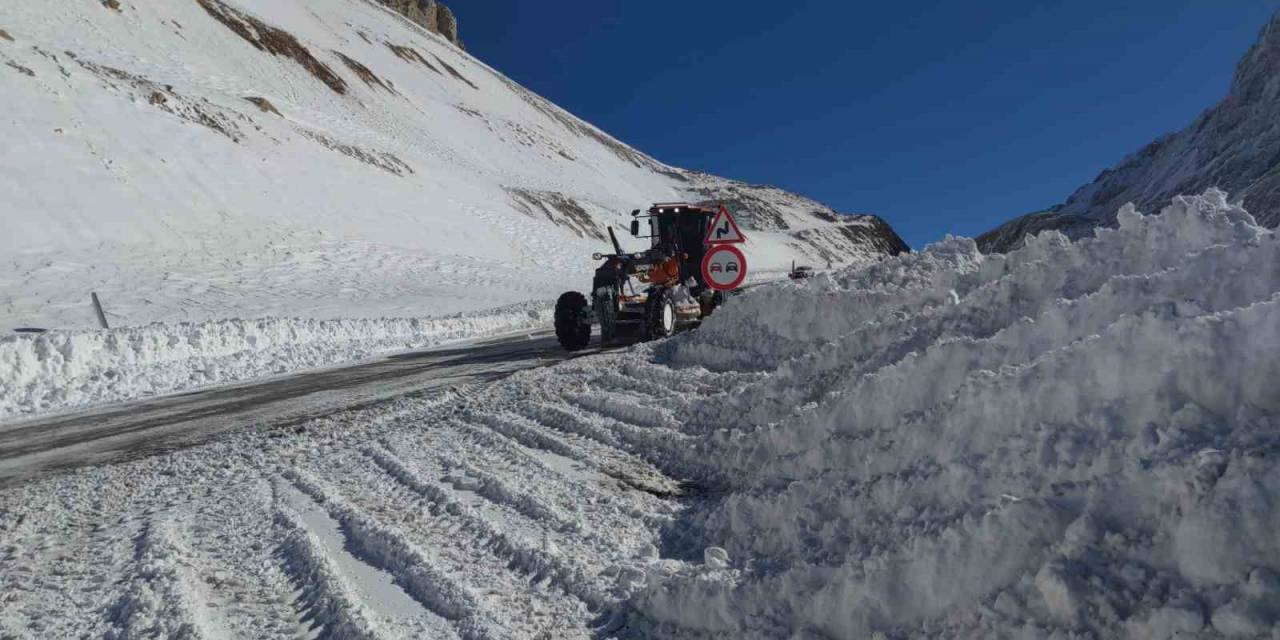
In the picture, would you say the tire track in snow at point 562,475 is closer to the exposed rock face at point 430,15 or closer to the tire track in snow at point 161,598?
the tire track in snow at point 161,598

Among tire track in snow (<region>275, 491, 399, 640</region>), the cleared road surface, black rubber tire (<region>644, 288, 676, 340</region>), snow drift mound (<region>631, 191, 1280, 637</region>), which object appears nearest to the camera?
snow drift mound (<region>631, 191, 1280, 637</region>)

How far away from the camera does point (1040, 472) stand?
3.00m

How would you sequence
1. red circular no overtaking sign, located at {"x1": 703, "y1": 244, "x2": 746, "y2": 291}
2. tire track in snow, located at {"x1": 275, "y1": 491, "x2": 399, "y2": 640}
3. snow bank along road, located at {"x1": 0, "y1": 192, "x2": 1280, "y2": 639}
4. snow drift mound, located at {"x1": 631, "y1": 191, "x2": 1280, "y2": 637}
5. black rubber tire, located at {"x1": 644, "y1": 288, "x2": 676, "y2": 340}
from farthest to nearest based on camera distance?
black rubber tire, located at {"x1": 644, "y1": 288, "x2": 676, "y2": 340} < red circular no overtaking sign, located at {"x1": 703, "y1": 244, "x2": 746, "y2": 291} < tire track in snow, located at {"x1": 275, "y1": 491, "x2": 399, "y2": 640} < snow bank along road, located at {"x1": 0, "y1": 192, "x2": 1280, "y2": 639} < snow drift mound, located at {"x1": 631, "y1": 191, "x2": 1280, "y2": 637}

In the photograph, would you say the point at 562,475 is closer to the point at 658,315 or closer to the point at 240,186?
the point at 658,315

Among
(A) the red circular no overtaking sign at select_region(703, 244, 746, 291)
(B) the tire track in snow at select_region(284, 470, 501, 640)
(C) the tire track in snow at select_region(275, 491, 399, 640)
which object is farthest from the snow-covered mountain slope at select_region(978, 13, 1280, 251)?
(C) the tire track in snow at select_region(275, 491, 399, 640)

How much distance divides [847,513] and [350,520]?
276 cm

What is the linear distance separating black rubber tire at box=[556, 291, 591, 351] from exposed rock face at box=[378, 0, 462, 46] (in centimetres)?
12661

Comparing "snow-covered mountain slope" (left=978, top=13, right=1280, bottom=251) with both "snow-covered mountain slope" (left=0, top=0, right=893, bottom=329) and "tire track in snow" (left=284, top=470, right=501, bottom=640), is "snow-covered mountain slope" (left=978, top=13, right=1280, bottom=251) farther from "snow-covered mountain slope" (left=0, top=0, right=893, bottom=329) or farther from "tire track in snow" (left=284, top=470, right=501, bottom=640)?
"snow-covered mountain slope" (left=0, top=0, right=893, bottom=329)

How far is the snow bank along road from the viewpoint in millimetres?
2496

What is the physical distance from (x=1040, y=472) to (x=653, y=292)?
25.9 feet

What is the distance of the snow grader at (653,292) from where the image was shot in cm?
1076

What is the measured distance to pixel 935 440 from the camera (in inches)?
145

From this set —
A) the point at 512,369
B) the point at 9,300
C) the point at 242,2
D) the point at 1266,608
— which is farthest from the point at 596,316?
the point at 242,2

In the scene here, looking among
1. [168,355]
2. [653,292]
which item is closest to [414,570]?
[653,292]
